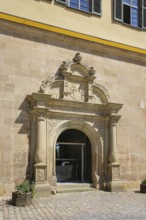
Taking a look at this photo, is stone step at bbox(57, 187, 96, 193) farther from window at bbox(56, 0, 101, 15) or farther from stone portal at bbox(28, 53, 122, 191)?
window at bbox(56, 0, 101, 15)

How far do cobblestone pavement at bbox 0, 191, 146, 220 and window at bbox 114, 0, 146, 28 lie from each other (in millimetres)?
7571

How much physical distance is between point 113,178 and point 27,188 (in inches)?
170

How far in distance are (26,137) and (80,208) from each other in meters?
3.35

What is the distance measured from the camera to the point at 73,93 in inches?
476

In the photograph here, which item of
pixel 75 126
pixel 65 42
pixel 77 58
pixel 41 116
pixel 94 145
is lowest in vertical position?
pixel 94 145

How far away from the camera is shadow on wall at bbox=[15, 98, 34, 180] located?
10789 mm

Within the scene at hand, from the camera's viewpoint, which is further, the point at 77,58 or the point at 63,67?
the point at 77,58

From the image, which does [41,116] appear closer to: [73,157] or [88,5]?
[73,157]

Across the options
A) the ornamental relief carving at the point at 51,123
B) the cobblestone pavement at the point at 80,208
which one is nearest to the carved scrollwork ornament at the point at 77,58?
the ornamental relief carving at the point at 51,123

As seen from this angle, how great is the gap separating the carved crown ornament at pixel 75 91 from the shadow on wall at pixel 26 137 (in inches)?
12.2

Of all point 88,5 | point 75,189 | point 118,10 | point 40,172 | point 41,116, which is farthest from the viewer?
point 118,10

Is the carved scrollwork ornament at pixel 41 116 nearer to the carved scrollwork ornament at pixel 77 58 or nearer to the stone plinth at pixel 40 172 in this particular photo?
the stone plinth at pixel 40 172

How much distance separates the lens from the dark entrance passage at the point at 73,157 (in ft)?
42.1

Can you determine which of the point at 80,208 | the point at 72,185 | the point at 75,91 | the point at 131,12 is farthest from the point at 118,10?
the point at 80,208
